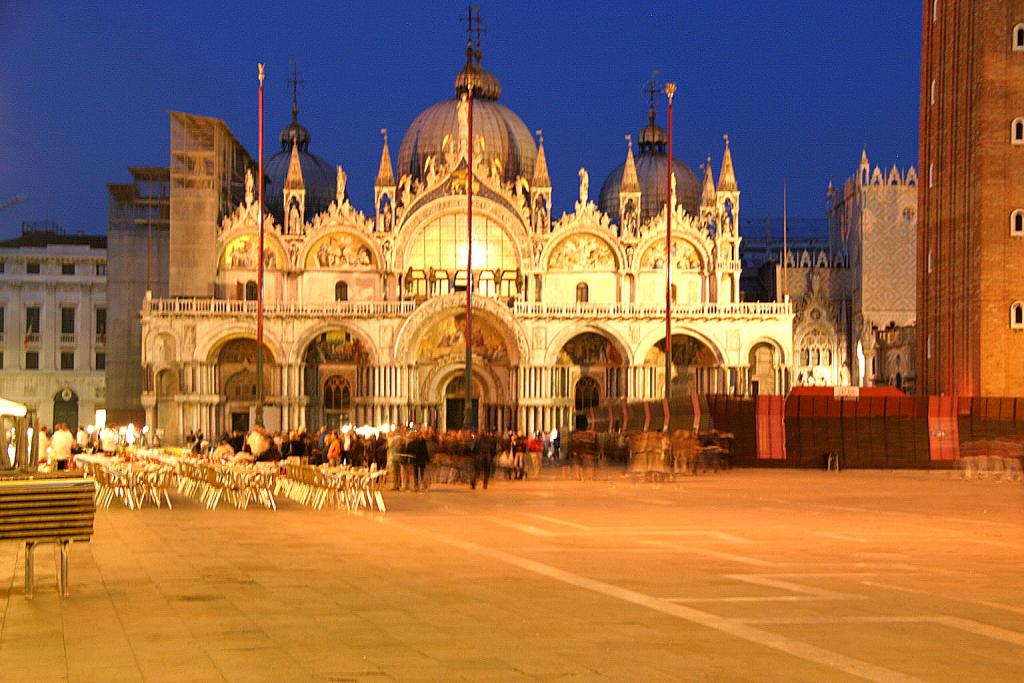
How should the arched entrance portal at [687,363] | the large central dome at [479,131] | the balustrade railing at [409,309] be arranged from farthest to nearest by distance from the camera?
the large central dome at [479,131] < the arched entrance portal at [687,363] < the balustrade railing at [409,309]

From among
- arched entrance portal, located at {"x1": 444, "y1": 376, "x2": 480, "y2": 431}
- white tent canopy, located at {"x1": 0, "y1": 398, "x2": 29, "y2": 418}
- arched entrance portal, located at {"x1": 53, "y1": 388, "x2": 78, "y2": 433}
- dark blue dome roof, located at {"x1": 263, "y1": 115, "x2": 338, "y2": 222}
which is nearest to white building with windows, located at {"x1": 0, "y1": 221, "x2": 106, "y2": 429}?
arched entrance portal, located at {"x1": 53, "y1": 388, "x2": 78, "y2": 433}

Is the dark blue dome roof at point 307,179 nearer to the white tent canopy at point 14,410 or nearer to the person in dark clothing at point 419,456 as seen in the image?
the person in dark clothing at point 419,456

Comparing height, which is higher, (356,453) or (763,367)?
(763,367)

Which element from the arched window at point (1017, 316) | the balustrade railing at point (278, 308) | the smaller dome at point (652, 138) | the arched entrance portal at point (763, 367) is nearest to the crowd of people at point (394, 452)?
the arched window at point (1017, 316)

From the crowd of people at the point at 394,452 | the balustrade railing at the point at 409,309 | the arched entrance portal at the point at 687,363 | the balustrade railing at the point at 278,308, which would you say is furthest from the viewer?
the arched entrance portal at the point at 687,363

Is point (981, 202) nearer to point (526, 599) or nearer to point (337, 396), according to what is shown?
Result: point (337, 396)

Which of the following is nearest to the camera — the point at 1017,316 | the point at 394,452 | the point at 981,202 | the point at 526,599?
the point at 526,599

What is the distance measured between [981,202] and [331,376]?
110ft

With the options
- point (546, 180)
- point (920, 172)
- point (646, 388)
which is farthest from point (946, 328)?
point (546, 180)

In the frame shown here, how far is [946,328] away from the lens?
185ft

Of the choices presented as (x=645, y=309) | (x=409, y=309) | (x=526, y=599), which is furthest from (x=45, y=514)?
(x=645, y=309)

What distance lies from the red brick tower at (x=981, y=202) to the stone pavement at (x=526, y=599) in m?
28.9

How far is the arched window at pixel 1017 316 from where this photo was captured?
5275cm

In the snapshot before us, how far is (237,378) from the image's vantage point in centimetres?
7369
